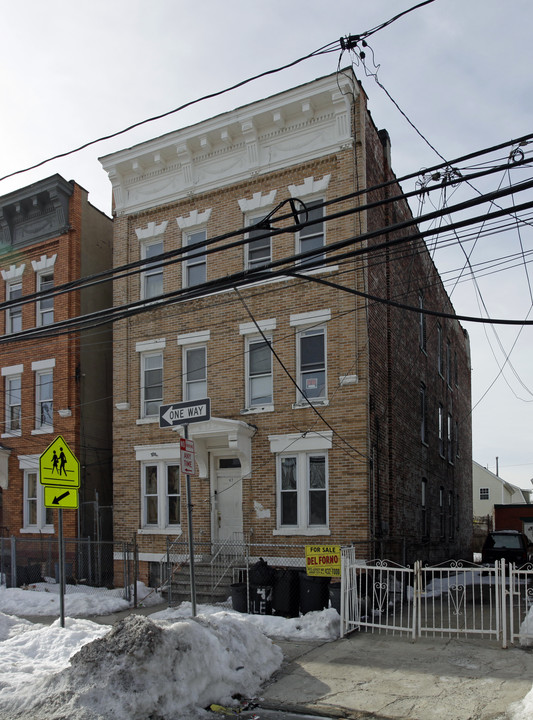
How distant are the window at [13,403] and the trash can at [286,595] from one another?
10.9m

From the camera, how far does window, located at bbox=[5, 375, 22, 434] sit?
21266 millimetres

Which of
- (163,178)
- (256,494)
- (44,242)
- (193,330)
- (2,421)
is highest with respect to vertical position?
(163,178)

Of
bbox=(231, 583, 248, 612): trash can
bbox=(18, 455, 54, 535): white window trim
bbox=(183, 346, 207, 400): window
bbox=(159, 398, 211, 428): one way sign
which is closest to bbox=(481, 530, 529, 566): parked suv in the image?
bbox=(183, 346, 207, 400): window

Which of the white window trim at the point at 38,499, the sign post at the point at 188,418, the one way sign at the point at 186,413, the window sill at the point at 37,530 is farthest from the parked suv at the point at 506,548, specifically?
the one way sign at the point at 186,413

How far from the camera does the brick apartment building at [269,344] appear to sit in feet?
53.0

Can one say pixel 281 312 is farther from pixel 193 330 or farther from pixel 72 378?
pixel 72 378

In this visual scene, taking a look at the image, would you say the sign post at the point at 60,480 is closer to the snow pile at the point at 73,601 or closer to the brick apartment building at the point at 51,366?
the snow pile at the point at 73,601

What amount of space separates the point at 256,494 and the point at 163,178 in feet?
30.2

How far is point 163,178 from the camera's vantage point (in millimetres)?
19562

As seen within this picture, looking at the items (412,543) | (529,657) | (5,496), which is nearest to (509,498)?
(412,543)

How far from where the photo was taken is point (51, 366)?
20609 millimetres

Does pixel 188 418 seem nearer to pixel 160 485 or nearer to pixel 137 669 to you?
pixel 137 669

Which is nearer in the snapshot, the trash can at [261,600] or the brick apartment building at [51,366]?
the trash can at [261,600]

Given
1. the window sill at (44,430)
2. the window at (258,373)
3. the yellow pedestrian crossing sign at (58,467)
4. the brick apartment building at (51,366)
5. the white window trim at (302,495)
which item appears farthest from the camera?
the window sill at (44,430)
